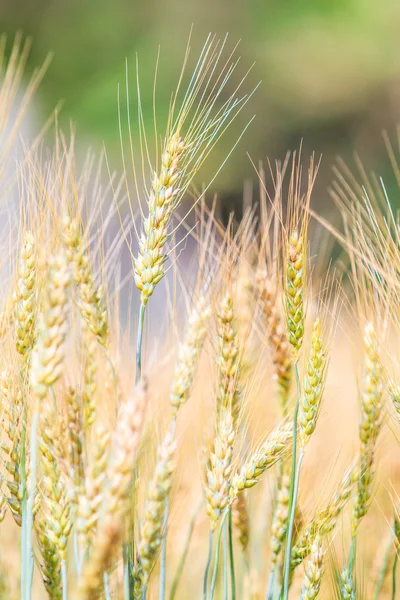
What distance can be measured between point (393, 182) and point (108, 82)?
3.10 metres

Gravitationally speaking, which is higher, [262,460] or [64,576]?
[262,460]

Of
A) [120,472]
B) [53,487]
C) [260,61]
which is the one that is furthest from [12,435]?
[260,61]

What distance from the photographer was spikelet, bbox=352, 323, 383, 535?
75 centimetres

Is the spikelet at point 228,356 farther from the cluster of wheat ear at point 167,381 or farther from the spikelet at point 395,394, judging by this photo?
the spikelet at point 395,394

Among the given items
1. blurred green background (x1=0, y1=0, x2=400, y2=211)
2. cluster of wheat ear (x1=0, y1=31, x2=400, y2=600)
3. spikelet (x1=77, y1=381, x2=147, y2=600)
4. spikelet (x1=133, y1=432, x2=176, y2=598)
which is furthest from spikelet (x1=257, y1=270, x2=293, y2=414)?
blurred green background (x1=0, y1=0, x2=400, y2=211)

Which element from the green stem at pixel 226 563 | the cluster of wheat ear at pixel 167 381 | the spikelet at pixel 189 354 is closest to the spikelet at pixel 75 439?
the cluster of wheat ear at pixel 167 381

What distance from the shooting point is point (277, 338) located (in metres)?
0.79

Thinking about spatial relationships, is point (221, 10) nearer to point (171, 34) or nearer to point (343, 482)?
point (171, 34)

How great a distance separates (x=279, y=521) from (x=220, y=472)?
0.11 metres

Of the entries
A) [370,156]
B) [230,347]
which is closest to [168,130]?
[230,347]

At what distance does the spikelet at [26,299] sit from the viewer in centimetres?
66

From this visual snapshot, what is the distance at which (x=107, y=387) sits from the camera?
2.29 ft

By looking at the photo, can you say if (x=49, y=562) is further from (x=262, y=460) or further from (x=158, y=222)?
(x=158, y=222)

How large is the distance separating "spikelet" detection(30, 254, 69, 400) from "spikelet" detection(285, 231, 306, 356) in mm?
270
